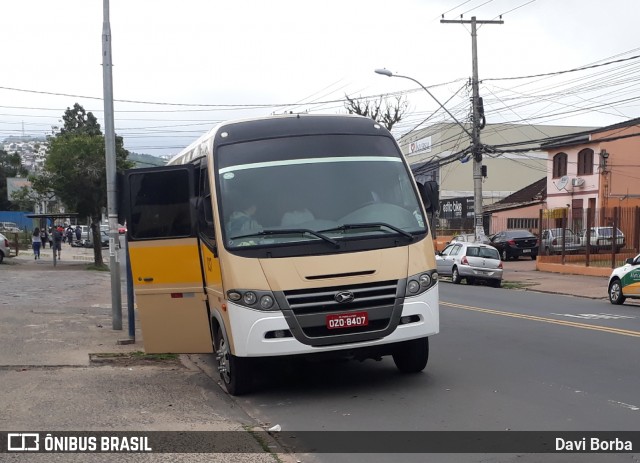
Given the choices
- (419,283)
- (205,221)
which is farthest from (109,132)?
(419,283)

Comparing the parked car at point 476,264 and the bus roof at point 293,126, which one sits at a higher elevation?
the bus roof at point 293,126

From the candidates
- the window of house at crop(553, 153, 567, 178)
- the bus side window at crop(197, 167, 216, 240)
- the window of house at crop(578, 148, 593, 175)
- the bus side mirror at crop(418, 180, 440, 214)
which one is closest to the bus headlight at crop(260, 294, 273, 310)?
the bus side window at crop(197, 167, 216, 240)

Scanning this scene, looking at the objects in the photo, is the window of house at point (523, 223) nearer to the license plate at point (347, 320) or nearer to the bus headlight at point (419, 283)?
the bus headlight at point (419, 283)

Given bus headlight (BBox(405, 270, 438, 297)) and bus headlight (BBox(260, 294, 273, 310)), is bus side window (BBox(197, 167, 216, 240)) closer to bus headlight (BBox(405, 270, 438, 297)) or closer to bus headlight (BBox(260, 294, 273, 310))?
bus headlight (BBox(260, 294, 273, 310))

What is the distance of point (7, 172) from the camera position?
82.3m

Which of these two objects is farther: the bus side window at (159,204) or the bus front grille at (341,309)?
the bus side window at (159,204)

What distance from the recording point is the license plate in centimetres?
762

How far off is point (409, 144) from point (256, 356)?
6408cm

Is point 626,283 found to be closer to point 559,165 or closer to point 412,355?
point 412,355

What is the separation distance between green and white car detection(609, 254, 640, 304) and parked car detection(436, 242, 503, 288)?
25.3 ft

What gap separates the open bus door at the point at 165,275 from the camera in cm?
942

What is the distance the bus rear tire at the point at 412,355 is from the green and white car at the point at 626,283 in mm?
11238

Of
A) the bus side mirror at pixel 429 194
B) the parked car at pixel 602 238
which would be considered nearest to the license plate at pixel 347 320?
the bus side mirror at pixel 429 194

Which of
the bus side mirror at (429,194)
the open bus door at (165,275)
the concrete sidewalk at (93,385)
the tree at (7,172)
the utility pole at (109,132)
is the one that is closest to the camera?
the concrete sidewalk at (93,385)
